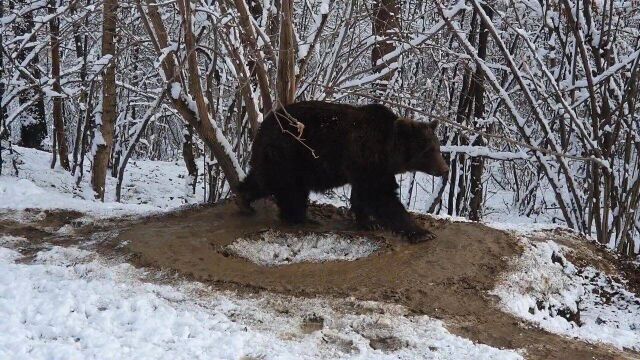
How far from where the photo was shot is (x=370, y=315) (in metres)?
3.70

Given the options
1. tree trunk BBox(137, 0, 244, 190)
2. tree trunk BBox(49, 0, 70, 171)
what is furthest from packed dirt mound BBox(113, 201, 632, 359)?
tree trunk BBox(49, 0, 70, 171)

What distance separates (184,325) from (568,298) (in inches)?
109

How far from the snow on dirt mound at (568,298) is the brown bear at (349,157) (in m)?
0.88

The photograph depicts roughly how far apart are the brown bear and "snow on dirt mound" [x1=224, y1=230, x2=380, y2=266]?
310mm

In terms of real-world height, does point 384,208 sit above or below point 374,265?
above

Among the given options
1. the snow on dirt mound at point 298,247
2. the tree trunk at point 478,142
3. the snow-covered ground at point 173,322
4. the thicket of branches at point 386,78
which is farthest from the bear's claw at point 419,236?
the tree trunk at point 478,142

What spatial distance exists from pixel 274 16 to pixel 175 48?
2770 millimetres

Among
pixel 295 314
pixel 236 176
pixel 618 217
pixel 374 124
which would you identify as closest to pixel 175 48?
pixel 236 176

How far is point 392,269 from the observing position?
4.46 m

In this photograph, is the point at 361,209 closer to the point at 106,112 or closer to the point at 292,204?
the point at 292,204

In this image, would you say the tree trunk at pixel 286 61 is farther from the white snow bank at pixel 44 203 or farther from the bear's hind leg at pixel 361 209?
the white snow bank at pixel 44 203

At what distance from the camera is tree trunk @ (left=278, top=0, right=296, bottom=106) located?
6.11 meters

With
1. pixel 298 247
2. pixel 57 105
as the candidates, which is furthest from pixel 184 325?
pixel 57 105

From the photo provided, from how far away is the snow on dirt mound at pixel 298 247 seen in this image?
4961 millimetres
